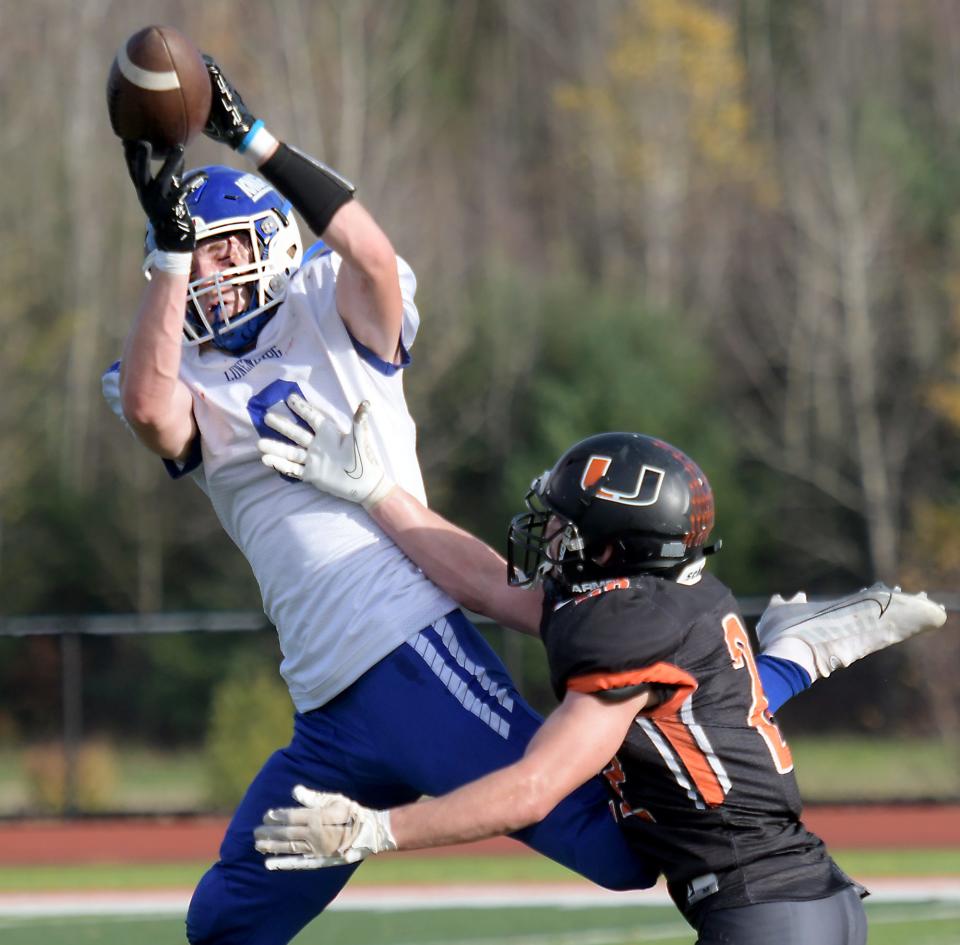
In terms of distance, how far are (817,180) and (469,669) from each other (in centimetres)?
2234

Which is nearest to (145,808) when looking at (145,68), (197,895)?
(197,895)

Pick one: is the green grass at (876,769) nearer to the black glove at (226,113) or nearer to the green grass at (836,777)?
Result: the green grass at (836,777)

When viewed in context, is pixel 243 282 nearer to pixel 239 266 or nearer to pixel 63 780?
pixel 239 266

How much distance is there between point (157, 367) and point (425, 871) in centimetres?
581

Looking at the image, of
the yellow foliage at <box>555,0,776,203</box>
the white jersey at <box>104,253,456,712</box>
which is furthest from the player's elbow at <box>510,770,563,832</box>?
the yellow foliage at <box>555,0,776,203</box>

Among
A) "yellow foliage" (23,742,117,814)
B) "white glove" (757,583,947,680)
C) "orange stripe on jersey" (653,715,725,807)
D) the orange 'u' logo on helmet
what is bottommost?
"yellow foliage" (23,742,117,814)

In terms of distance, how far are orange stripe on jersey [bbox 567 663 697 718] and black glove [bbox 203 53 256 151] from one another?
1.48 meters

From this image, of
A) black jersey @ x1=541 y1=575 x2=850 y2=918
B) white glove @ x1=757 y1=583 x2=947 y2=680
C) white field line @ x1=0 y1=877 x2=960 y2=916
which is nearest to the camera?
black jersey @ x1=541 y1=575 x2=850 y2=918

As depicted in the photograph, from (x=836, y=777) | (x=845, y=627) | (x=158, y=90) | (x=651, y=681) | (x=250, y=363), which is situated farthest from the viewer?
(x=836, y=777)

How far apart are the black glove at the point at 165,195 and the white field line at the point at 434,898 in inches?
179

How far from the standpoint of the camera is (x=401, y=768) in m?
3.80

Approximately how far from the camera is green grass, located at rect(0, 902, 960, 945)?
257 inches

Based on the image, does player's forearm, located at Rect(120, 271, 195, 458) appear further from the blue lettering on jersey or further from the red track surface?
the red track surface

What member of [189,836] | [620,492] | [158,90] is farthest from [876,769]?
[158,90]
